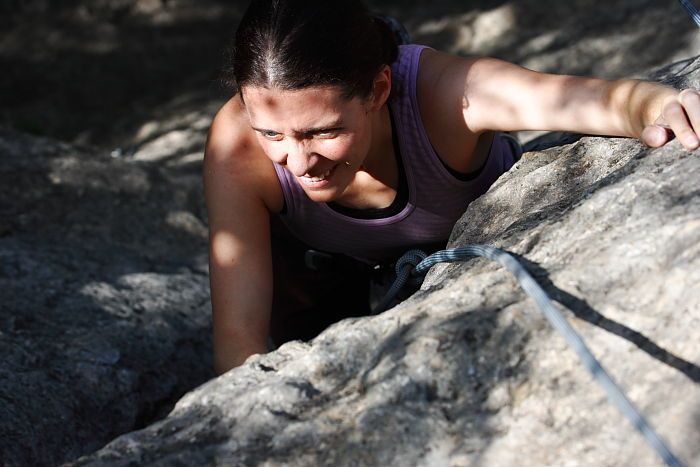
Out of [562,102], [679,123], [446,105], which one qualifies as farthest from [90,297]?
[679,123]

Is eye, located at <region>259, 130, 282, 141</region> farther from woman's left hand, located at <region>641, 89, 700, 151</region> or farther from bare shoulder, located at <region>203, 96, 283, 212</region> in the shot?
woman's left hand, located at <region>641, 89, 700, 151</region>

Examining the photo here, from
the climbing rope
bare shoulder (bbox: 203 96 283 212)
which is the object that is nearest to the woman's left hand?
the climbing rope

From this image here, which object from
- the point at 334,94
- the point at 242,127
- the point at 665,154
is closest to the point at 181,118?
the point at 242,127

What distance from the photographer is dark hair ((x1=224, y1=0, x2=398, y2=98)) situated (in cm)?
179

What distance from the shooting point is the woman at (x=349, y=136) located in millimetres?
1811

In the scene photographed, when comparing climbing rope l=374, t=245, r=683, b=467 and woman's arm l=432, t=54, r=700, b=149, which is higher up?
woman's arm l=432, t=54, r=700, b=149

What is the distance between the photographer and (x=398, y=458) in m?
1.28

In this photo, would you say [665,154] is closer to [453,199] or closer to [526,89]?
[526,89]

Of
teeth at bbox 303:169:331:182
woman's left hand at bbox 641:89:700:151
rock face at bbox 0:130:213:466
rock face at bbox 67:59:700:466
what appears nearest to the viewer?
rock face at bbox 67:59:700:466

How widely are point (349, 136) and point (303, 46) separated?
22 centimetres

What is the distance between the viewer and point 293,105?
1.80m

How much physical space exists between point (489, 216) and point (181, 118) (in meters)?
3.10

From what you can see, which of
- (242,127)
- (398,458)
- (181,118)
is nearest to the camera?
(398,458)

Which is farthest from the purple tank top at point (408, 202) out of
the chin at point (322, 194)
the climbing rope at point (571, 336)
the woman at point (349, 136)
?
the climbing rope at point (571, 336)
